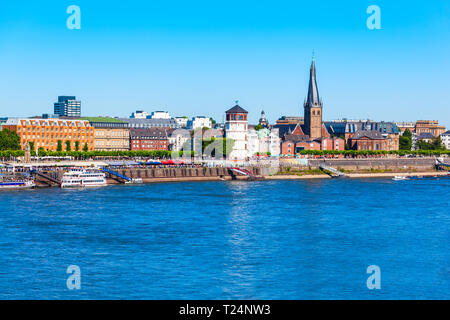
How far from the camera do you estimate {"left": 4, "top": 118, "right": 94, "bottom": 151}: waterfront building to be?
4469 inches

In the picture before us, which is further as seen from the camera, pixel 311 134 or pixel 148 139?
pixel 311 134

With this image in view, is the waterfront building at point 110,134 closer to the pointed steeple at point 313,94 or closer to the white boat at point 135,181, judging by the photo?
the pointed steeple at point 313,94

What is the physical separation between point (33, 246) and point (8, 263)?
3.96 meters

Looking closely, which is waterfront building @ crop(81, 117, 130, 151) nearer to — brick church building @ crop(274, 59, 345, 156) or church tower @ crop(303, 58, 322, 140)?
brick church building @ crop(274, 59, 345, 156)

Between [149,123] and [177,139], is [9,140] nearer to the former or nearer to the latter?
[177,139]

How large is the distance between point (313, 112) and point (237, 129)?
109ft

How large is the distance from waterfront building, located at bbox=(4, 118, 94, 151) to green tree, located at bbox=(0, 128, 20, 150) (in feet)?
10.8

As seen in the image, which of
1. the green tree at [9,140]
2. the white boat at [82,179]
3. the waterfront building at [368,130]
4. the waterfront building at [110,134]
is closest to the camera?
the white boat at [82,179]

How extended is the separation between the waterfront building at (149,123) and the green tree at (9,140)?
134ft

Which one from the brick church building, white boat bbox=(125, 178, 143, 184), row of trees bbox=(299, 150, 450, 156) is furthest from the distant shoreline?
the brick church building

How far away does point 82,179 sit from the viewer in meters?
75.4

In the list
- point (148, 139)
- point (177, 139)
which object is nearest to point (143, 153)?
point (148, 139)

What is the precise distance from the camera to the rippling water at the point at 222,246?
30.8 meters

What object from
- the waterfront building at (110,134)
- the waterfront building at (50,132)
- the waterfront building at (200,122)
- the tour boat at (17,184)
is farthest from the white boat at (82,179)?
the waterfront building at (200,122)
